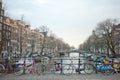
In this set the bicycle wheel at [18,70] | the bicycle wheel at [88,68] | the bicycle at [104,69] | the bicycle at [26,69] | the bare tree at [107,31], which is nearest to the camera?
the bicycle at [104,69]

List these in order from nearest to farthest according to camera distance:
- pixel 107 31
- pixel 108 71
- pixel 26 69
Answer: pixel 108 71, pixel 26 69, pixel 107 31

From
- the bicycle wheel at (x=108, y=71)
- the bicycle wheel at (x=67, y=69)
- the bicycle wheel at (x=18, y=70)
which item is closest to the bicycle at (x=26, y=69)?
the bicycle wheel at (x=18, y=70)

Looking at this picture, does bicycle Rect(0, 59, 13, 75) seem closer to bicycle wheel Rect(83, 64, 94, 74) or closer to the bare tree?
bicycle wheel Rect(83, 64, 94, 74)

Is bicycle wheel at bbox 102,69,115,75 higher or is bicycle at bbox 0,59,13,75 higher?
bicycle at bbox 0,59,13,75

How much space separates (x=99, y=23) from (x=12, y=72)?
7151cm

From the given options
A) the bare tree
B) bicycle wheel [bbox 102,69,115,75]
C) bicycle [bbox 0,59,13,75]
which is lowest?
bicycle wheel [bbox 102,69,115,75]

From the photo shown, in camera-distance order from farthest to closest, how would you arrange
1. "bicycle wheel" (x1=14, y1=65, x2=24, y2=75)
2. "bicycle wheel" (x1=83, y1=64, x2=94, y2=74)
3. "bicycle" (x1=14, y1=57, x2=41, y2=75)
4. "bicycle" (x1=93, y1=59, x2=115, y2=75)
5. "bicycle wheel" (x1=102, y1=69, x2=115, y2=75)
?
1. "bicycle wheel" (x1=83, y1=64, x2=94, y2=74)
2. "bicycle" (x1=14, y1=57, x2=41, y2=75)
3. "bicycle wheel" (x1=14, y1=65, x2=24, y2=75)
4. "bicycle" (x1=93, y1=59, x2=115, y2=75)
5. "bicycle wheel" (x1=102, y1=69, x2=115, y2=75)

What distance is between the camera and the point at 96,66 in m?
20.4

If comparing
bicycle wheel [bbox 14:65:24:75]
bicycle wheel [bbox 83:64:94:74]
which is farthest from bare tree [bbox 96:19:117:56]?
bicycle wheel [bbox 14:65:24:75]

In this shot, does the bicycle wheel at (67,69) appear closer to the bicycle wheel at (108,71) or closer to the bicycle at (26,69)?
the bicycle at (26,69)

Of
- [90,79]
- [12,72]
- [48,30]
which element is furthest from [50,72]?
[48,30]

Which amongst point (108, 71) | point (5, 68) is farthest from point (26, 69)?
point (108, 71)

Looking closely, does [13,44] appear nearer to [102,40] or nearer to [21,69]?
[102,40]

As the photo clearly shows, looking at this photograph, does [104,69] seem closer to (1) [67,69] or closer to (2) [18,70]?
(1) [67,69]
